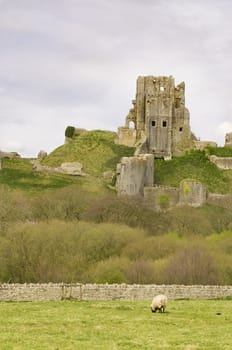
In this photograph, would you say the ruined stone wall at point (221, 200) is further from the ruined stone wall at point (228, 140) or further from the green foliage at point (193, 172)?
the ruined stone wall at point (228, 140)

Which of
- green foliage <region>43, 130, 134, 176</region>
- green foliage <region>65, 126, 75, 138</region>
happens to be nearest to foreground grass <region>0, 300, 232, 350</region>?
green foliage <region>43, 130, 134, 176</region>

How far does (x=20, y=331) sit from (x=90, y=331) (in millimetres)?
1880

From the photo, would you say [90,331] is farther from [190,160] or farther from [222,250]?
[190,160]

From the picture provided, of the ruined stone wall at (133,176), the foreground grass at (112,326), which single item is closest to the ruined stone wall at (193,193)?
the ruined stone wall at (133,176)

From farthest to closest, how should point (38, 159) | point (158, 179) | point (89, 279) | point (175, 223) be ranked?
point (38, 159) < point (158, 179) < point (175, 223) < point (89, 279)

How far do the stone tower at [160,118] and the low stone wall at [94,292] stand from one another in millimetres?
58612

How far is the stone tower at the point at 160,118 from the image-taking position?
9675cm

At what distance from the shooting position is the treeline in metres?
43.9

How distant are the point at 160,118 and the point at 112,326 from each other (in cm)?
7283

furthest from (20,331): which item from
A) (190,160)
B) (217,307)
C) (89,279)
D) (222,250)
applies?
(190,160)

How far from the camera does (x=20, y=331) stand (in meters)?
23.3

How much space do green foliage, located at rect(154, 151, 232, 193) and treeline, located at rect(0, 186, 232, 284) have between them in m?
21.8

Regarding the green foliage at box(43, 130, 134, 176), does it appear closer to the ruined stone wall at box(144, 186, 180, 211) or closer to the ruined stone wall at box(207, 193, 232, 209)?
the ruined stone wall at box(144, 186, 180, 211)

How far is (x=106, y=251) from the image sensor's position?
163 ft
